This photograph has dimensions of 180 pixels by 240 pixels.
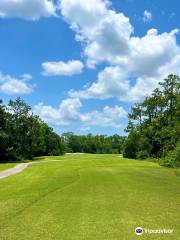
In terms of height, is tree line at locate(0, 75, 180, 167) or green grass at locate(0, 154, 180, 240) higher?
tree line at locate(0, 75, 180, 167)

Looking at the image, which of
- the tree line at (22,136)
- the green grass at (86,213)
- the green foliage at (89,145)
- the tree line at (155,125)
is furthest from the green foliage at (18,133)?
the green foliage at (89,145)

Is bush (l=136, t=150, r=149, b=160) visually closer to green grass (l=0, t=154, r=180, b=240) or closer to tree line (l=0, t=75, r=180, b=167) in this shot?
tree line (l=0, t=75, r=180, b=167)

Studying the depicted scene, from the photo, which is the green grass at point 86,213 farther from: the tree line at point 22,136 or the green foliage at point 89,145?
the green foliage at point 89,145

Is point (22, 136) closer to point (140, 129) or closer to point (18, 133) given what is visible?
point (18, 133)

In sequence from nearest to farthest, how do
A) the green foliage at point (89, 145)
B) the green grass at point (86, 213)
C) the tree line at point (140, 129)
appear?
the green grass at point (86, 213) → the tree line at point (140, 129) → the green foliage at point (89, 145)

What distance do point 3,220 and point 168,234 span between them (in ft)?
16.8

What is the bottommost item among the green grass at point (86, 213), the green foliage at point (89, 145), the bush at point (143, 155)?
the green grass at point (86, 213)

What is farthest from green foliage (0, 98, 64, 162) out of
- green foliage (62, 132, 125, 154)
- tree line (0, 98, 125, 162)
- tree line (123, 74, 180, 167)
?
green foliage (62, 132, 125, 154)

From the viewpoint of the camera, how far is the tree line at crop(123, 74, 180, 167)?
7194 centimetres

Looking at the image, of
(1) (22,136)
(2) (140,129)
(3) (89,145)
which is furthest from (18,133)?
(3) (89,145)

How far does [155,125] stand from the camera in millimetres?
78500

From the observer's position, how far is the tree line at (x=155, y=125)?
71938 millimetres

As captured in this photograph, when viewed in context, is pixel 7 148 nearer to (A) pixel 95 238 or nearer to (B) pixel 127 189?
(B) pixel 127 189

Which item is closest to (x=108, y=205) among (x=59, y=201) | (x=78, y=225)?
(x=59, y=201)
